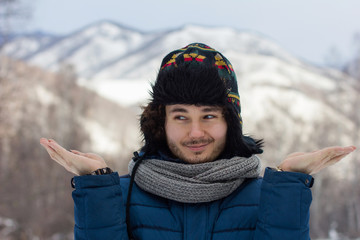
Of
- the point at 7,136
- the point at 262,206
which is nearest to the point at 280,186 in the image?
the point at 262,206

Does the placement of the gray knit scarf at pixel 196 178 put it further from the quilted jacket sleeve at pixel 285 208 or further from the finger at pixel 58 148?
the finger at pixel 58 148

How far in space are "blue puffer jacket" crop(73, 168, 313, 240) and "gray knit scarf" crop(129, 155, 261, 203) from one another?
59 millimetres

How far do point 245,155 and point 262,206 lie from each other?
36cm

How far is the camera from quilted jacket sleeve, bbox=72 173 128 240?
156 cm

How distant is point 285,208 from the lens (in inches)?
59.3

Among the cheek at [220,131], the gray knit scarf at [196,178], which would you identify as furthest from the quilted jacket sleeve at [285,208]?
the cheek at [220,131]

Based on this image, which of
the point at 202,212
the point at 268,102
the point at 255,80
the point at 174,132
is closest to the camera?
the point at 202,212

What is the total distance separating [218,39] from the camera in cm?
9175

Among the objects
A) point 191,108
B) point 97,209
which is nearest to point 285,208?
point 191,108

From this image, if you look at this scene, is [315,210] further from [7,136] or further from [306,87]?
[306,87]

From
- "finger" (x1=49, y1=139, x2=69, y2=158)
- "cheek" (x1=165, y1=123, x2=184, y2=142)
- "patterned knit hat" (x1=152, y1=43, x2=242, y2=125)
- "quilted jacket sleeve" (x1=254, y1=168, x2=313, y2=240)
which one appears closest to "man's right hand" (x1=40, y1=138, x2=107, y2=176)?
"finger" (x1=49, y1=139, x2=69, y2=158)

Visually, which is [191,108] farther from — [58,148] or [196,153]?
[58,148]

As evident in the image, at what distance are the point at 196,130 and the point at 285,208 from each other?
0.49 meters

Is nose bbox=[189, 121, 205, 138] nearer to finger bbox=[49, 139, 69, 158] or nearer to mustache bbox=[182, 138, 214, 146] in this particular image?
mustache bbox=[182, 138, 214, 146]
